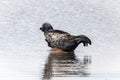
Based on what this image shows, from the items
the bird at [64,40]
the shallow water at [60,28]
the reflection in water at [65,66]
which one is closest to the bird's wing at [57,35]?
the bird at [64,40]

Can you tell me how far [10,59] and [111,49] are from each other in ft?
11.8

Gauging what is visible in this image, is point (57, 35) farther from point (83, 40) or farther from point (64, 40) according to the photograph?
point (83, 40)

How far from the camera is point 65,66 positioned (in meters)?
19.1

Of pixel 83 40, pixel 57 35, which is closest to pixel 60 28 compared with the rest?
pixel 57 35

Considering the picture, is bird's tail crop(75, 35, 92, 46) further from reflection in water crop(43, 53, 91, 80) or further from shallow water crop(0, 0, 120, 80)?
reflection in water crop(43, 53, 91, 80)

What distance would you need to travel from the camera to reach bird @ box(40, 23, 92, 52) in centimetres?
2233

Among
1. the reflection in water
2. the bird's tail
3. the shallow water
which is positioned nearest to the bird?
the bird's tail

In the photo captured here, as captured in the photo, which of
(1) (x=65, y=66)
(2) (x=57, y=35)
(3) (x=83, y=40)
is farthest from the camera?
(2) (x=57, y=35)

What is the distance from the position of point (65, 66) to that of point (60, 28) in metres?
8.36

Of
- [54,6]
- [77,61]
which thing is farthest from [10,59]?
[54,6]

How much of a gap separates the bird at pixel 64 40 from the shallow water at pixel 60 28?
0.77 feet

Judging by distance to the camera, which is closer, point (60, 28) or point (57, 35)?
point (57, 35)

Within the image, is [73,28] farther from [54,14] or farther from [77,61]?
[77,61]

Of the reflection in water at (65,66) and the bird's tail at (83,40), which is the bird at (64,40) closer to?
the bird's tail at (83,40)
